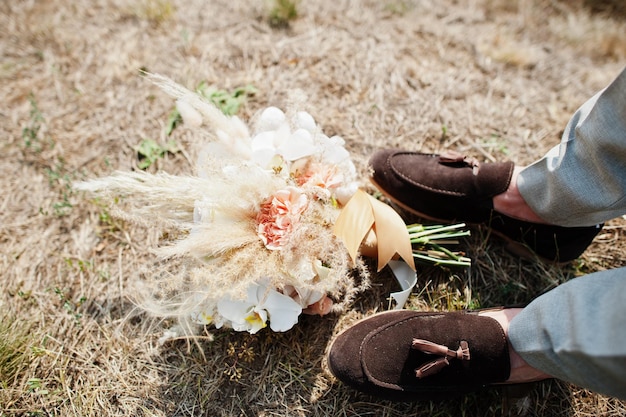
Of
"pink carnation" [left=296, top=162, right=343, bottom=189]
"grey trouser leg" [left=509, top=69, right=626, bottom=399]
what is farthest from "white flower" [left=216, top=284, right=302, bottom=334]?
"grey trouser leg" [left=509, top=69, right=626, bottom=399]

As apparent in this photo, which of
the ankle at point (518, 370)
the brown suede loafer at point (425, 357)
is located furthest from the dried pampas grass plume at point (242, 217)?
the ankle at point (518, 370)

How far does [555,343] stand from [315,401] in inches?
35.3

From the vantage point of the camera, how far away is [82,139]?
7.38ft

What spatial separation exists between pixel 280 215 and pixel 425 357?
70 cm

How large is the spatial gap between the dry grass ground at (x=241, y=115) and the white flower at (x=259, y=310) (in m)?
0.14

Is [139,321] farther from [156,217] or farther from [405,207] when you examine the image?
[405,207]

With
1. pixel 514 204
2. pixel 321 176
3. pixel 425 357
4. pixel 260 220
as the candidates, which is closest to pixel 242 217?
pixel 260 220

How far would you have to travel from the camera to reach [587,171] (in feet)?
4.64

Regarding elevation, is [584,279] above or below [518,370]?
above

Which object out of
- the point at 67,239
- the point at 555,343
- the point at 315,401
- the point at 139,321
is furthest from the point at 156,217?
the point at 555,343

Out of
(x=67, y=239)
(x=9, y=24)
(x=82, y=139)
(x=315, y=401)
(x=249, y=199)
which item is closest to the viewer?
(x=249, y=199)

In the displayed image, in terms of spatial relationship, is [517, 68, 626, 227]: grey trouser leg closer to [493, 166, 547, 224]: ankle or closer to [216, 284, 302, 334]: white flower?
[493, 166, 547, 224]: ankle

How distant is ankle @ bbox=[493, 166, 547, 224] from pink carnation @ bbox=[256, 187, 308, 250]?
814 mm

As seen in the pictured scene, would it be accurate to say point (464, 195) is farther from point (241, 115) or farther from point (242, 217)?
point (241, 115)
